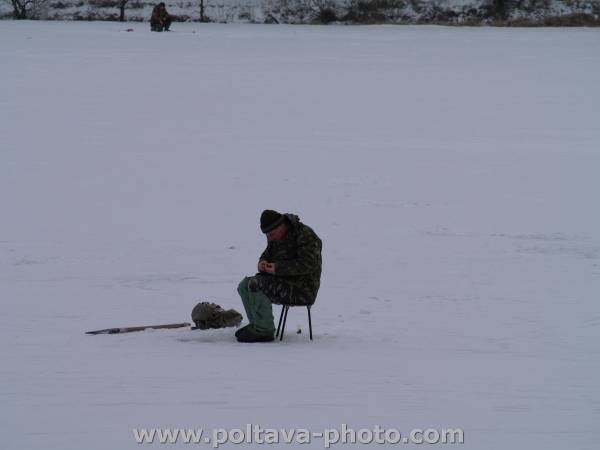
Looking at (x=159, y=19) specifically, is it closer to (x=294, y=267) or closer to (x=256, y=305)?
(x=256, y=305)

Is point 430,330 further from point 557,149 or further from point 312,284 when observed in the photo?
point 557,149

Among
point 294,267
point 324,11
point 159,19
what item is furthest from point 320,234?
point 324,11

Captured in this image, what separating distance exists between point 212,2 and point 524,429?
4032 centimetres

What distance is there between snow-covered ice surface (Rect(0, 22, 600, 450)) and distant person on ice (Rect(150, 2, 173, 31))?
8.69m

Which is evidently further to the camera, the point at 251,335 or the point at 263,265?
the point at 251,335

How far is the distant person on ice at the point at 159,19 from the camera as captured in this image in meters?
35.9

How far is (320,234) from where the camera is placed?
12234 mm

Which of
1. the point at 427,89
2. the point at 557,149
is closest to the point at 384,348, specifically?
the point at 557,149

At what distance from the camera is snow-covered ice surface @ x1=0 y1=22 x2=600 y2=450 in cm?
623

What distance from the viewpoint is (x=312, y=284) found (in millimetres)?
7539

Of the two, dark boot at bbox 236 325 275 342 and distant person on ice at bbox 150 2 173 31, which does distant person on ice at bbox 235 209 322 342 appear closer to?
dark boot at bbox 236 325 275 342

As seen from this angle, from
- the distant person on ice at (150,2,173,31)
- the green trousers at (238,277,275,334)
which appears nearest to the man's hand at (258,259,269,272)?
the green trousers at (238,277,275,334)

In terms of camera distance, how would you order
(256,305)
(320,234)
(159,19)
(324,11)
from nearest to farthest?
1. (256,305)
2. (320,234)
3. (159,19)
4. (324,11)

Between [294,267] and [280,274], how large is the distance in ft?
0.34
